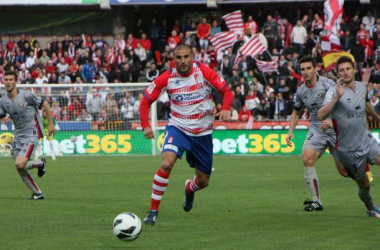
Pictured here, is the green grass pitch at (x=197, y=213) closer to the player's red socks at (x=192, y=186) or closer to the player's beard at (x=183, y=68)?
the player's red socks at (x=192, y=186)

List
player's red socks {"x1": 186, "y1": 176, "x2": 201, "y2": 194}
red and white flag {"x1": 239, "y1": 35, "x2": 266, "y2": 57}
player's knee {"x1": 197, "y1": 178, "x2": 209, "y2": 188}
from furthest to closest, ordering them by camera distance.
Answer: red and white flag {"x1": 239, "y1": 35, "x2": 266, "y2": 57} → player's red socks {"x1": 186, "y1": 176, "x2": 201, "y2": 194} → player's knee {"x1": 197, "y1": 178, "x2": 209, "y2": 188}

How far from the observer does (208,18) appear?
4128 cm

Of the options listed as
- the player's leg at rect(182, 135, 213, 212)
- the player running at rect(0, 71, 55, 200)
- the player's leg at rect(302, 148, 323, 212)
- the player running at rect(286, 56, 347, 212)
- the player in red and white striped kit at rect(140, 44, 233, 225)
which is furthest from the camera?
the player running at rect(0, 71, 55, 200)

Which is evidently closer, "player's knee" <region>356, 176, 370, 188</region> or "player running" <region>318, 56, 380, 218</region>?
"player running" <region>318, 56, 380, 218</region>

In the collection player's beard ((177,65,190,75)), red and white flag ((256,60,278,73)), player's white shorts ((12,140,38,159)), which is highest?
player's beard ((177,65,190,75))

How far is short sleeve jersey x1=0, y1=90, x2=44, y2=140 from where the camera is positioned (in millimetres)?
14828

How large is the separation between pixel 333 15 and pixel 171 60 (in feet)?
24.8

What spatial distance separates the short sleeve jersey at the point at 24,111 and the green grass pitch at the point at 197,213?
1.23 metres

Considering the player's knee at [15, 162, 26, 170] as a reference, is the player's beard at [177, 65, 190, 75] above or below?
above

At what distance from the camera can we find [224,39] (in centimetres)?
3462

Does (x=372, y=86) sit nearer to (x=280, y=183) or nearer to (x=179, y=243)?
(x=280, y=183)

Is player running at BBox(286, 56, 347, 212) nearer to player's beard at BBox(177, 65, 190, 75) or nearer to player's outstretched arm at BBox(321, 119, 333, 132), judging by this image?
player's outstretched arm at BBox(321, 119, 333, 132)

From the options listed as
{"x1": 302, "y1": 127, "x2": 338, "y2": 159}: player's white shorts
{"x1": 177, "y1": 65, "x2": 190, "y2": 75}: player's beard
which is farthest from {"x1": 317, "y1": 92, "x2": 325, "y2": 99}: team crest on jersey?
{"x1": 177, "y1": 65, "x2": 190, "y2": 75}: player's beard

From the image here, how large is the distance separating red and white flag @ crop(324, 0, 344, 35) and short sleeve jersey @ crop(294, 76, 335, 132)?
17.8 meters
